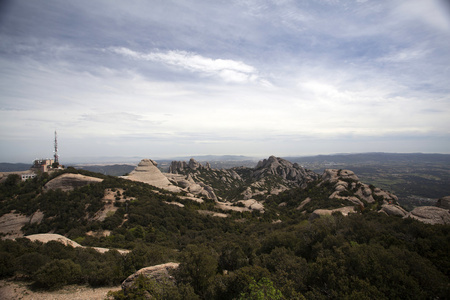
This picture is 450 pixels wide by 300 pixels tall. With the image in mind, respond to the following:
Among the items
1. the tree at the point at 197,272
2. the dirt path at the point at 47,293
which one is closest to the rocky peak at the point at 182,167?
the dirt path at the point at 47,293

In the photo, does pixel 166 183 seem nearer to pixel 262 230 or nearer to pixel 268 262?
pixel 262 230

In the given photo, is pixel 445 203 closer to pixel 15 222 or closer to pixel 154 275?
pixel 154 275

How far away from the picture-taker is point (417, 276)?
41.2 feet

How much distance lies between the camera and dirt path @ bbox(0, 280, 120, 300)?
13404 millimetres

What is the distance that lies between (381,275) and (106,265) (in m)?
22.3

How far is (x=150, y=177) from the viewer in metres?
70.4

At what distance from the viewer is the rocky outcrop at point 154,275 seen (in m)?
13.4

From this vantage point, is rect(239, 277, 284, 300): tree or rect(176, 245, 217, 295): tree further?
rect(176, 245, 217, 295): tree

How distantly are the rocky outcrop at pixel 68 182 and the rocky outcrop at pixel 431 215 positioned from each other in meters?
62.8

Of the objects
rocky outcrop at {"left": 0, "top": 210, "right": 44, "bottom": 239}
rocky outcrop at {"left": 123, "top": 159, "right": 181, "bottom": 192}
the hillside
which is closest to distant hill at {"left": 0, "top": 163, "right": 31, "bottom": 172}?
rocky outcrop at {"left": 123, "top": 159, "right": 181, "bottom": 192}

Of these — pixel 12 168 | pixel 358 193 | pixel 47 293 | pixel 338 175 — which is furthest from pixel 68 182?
pixel 12 168

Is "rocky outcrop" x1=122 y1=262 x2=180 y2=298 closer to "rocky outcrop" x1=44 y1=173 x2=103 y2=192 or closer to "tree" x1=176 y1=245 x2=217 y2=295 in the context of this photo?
"tree" x1=176 y1=245 x2=217 y2=295

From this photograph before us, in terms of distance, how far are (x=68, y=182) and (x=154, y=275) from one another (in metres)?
44.0

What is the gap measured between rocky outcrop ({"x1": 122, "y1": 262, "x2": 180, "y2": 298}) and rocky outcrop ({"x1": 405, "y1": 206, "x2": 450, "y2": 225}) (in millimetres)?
31855
